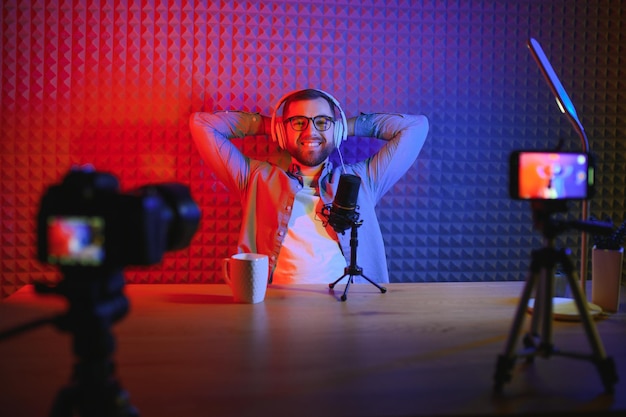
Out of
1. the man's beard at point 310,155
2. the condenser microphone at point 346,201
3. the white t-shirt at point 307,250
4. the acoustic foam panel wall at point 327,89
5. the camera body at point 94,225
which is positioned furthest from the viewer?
the acoustic foam panel wall at point 327,89

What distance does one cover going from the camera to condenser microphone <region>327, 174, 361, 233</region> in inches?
64.2

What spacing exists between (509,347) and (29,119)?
275 cm

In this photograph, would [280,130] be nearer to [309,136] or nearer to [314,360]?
[309,136]

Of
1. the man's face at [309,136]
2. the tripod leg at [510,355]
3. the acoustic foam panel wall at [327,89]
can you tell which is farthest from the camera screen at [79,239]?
the acoustic foam panel wall at [327,89]

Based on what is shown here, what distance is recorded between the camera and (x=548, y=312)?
0.95m

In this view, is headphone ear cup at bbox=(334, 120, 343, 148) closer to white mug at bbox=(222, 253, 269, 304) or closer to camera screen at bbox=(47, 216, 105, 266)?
white mug at bbox=(222, 253, 269, 304)

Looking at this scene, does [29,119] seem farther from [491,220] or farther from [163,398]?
[491,220]

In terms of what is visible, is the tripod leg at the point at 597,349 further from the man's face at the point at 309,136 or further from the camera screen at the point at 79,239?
the man's face at the point at 309,136

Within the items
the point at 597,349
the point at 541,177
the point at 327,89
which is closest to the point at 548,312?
the point at 597,349

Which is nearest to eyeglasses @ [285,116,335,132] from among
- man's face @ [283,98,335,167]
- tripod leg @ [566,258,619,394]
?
man's face @ [283,98,335,167]

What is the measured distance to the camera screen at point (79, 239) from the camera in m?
0.69

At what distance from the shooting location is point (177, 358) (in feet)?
3.42

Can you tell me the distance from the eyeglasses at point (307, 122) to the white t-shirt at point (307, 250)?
Result: 0.28 metres

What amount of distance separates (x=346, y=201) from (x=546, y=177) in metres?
0.77
